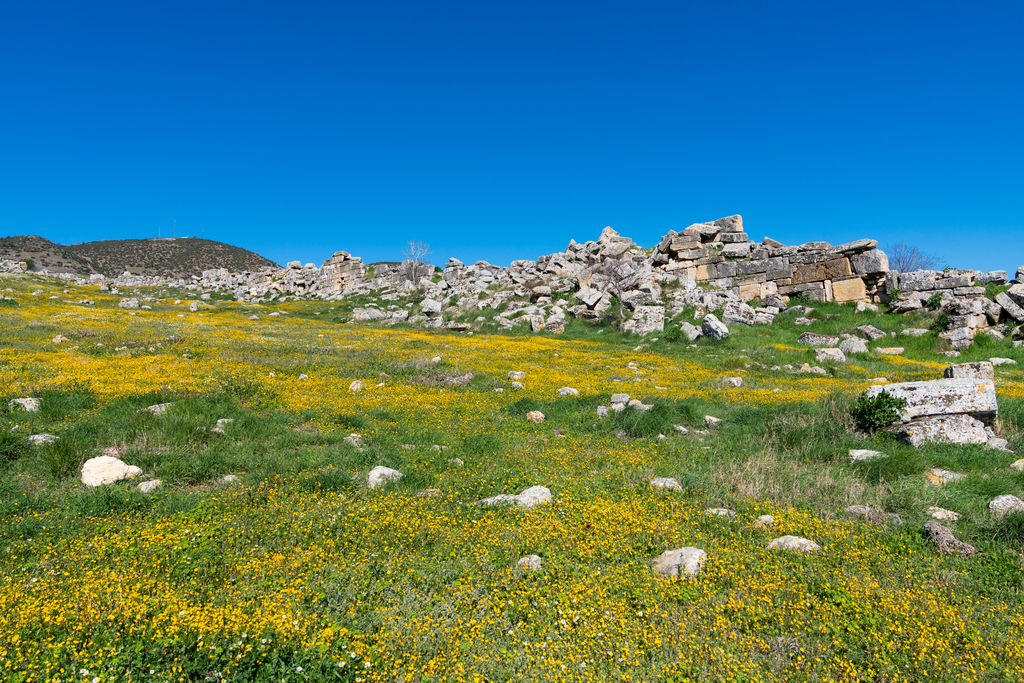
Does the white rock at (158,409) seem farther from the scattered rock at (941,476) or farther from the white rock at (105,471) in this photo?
the scattered rock at (941,476)

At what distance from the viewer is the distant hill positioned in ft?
266

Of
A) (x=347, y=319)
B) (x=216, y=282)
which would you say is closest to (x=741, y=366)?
(x=347, y=319)

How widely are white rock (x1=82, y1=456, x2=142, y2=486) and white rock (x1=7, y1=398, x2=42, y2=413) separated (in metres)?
3.14

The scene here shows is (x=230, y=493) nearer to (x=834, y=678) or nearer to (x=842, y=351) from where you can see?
(x=834, y=678)

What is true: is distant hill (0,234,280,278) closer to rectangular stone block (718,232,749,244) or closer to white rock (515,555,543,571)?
rectangular stone block (718,232,749,244)

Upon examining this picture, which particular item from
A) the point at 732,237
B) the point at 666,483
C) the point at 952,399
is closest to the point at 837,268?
the point at 732,237

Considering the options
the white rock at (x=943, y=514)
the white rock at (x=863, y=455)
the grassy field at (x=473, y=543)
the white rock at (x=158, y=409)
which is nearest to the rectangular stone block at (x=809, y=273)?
the grassy field at (x=473, y=543)

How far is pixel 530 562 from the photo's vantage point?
4.87 meters

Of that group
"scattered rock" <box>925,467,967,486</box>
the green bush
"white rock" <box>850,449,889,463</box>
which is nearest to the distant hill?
the green bush

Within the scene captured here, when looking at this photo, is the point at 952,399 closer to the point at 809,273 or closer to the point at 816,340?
the point at 816,340

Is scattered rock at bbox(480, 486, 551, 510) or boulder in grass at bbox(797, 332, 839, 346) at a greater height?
boulder in grass at bbox(797, 332, 839, 346)

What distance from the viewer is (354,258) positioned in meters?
46.6

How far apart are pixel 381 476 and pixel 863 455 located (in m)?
7.28

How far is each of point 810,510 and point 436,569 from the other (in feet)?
14.7
